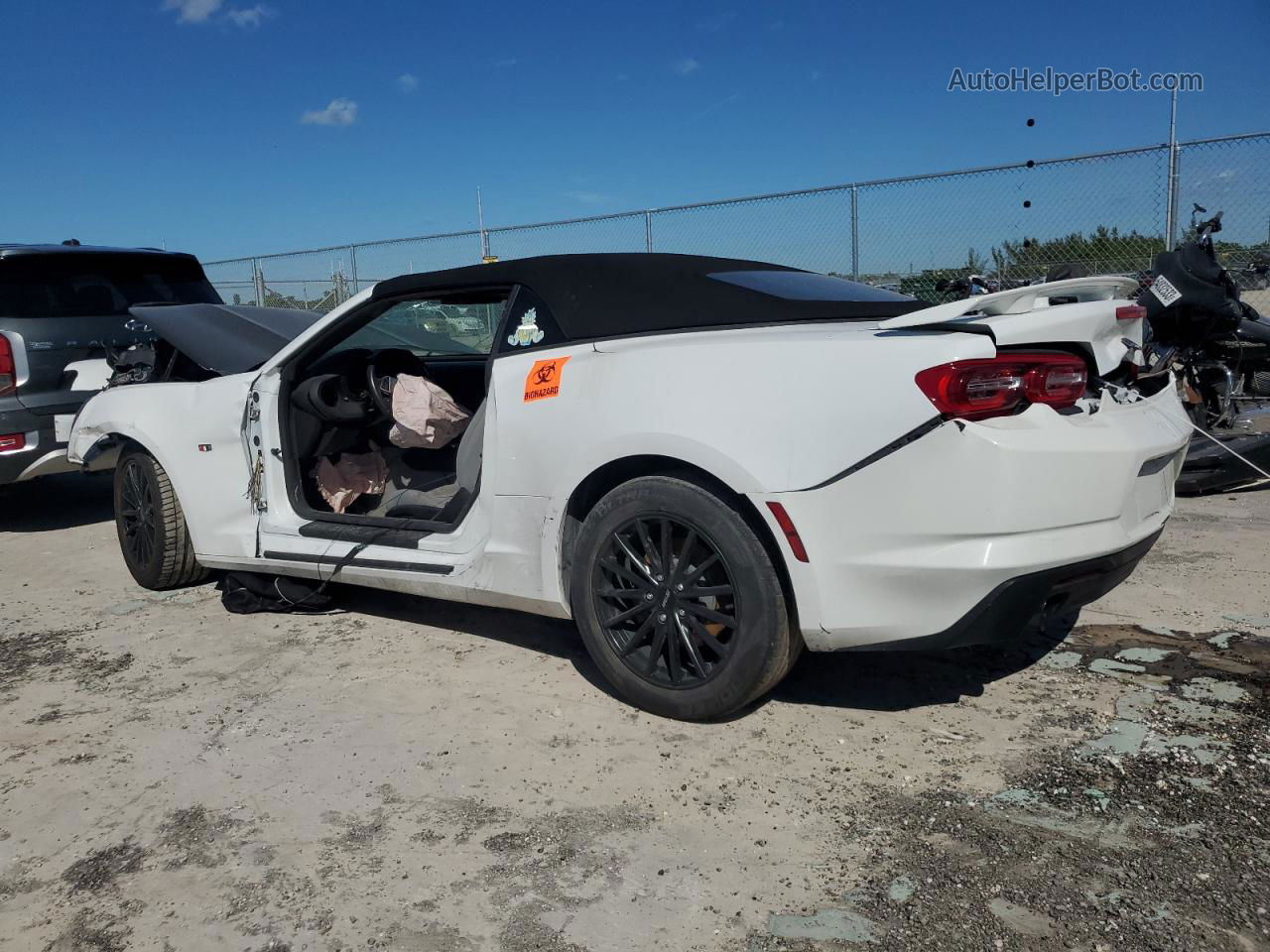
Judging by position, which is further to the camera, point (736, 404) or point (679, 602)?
point (679, 602)

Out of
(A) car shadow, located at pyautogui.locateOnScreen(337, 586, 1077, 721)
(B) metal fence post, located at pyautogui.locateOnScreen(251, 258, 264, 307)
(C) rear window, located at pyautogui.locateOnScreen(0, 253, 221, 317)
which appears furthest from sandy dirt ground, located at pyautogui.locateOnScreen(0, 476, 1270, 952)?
(B) metal fence post, located at pyautogui.locateOnScreen(251, 258, 264, 307)

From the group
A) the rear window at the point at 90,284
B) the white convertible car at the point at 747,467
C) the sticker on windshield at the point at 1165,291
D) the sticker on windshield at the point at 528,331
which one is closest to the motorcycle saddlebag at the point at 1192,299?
the sticker on windshield at the point at 1165,291

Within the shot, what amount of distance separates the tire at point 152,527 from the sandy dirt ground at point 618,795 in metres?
0.61

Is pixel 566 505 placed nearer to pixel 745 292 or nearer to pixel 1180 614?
pixel 745 292

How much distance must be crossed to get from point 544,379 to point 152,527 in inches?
99.3

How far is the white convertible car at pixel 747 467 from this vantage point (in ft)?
7.93

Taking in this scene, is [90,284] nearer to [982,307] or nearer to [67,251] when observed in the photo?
[67,251]

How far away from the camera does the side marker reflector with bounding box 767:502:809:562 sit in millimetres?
2576

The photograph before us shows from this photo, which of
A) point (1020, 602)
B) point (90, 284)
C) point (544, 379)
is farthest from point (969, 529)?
point (90, 284)

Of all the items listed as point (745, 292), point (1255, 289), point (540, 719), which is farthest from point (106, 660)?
point (1255, 289)

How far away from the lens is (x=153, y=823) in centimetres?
255

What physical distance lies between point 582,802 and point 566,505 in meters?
0.93

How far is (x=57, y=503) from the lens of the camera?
23.7 ft

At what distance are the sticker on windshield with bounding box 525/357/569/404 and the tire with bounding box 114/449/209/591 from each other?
2.23 meters
